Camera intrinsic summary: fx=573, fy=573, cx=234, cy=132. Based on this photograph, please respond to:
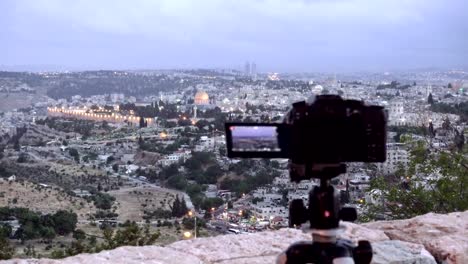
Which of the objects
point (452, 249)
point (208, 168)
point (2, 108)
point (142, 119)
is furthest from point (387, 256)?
point (2, 108)

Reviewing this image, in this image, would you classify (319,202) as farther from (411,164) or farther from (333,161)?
(411,164)

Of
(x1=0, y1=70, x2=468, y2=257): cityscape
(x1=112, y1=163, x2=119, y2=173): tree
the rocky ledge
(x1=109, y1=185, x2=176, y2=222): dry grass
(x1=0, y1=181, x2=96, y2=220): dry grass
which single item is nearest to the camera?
the rocky ledge

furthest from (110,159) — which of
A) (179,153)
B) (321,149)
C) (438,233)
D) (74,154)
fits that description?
(321,149)

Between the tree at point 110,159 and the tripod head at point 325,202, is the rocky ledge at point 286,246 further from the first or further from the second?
the tree at point 110,159

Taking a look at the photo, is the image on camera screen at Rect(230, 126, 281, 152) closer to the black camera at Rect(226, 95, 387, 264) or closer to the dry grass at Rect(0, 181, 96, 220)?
the black camera at Rect(226, 95, 387, 264)

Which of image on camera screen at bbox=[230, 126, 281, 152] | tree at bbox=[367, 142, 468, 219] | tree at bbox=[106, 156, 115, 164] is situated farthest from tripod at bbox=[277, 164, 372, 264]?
tree at bbox=[106, 156, 115, 164]
